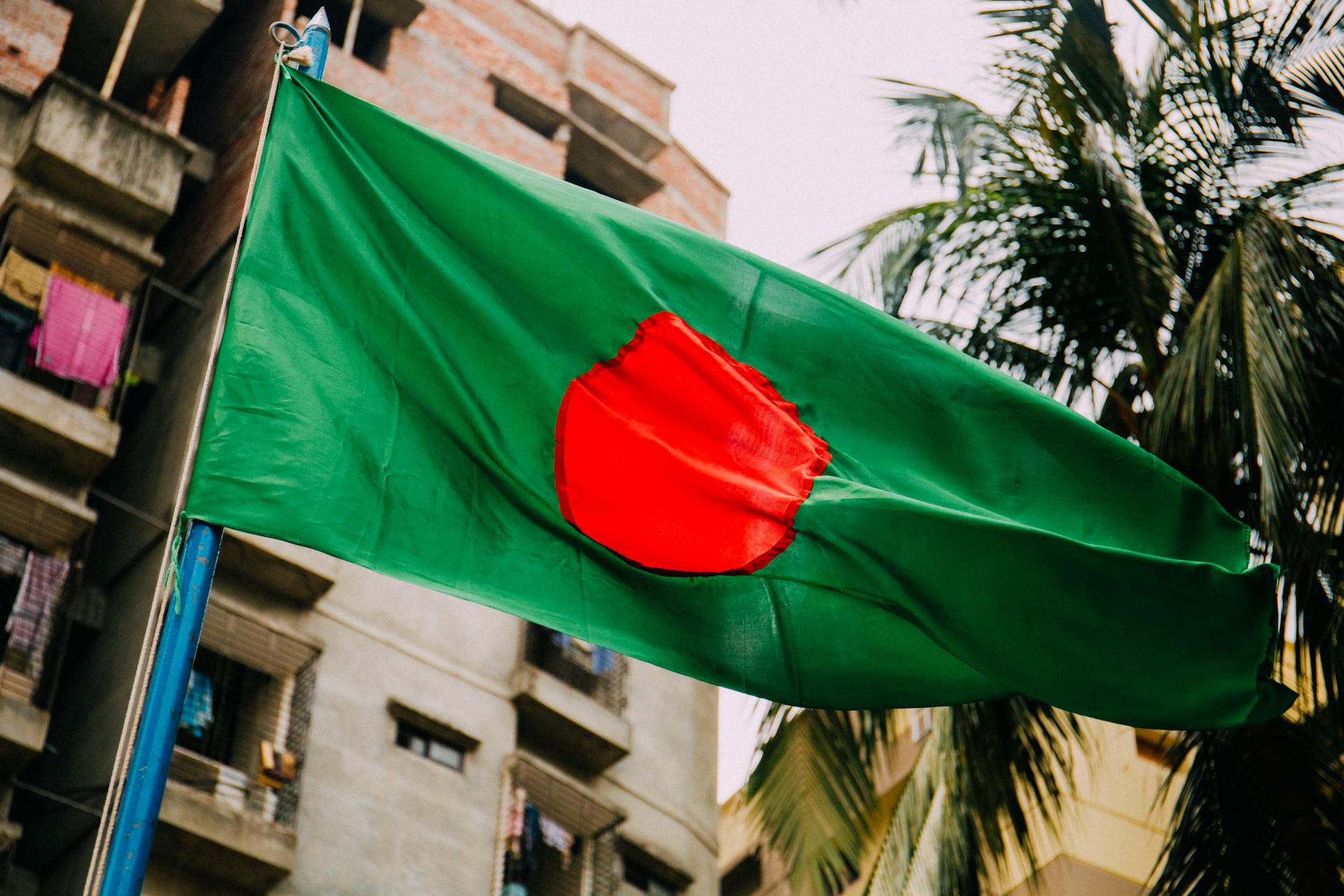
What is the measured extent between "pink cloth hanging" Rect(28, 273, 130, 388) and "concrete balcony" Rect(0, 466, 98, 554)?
Answer: 1217 mm

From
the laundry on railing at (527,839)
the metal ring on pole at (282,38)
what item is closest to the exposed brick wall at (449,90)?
the laundry on railing at (527,839)

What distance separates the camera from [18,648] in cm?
1570

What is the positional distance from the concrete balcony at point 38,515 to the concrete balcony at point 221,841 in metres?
2.79

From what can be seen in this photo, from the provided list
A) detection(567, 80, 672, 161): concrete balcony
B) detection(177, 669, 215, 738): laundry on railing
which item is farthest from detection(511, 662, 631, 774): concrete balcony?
detection(567, 80, 672, 161): concrete balcony

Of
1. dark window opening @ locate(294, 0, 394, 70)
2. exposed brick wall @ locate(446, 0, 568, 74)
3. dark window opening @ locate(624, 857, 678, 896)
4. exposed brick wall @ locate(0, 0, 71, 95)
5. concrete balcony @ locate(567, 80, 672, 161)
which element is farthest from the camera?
concrete balcony @ locate(567, 80, 672, 161)

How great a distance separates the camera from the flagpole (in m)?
5.23

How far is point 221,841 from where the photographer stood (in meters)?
15.4

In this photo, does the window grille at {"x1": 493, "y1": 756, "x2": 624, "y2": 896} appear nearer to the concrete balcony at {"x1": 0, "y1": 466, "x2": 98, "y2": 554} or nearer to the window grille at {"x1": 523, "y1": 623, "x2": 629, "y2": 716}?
the window grille at {"x1": 523, "y1": 623, "x2": 629, "y2": 716}

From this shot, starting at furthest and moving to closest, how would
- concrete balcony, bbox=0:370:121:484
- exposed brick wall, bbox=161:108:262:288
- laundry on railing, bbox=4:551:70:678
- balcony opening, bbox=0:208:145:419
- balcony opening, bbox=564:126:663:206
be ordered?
balcony opening, bbox=564:126:663:206, exposed brick wall, bbox=161:108:262:288, balcony opening, bbox=0:208:145:419, concrete balcony, bbox=0:370:121:484, laundry on railing, bbox=4:551:70:678

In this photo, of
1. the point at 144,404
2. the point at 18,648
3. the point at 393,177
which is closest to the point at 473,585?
the point at 393,177

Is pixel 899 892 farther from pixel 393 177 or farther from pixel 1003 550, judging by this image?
pixel 393 177

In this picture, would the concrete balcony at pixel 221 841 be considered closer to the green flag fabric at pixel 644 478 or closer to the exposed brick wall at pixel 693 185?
the green flag fabric at pixel 644 478

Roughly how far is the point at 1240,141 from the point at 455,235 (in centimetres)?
766

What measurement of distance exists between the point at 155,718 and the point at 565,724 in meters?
14.4
